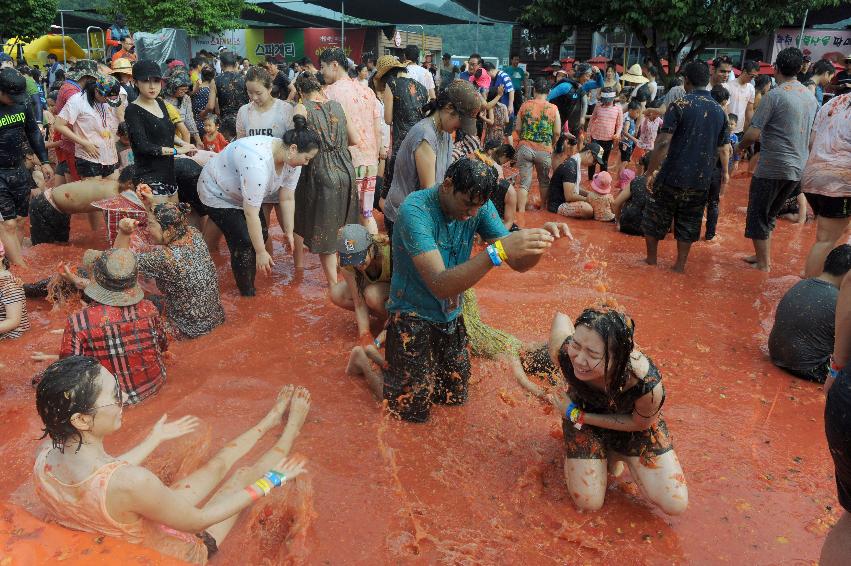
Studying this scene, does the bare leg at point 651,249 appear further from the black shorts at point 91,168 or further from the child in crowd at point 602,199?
the black shorts at point 91,168

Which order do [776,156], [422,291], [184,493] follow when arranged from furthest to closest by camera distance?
1. [776,156]
2. [422,291]
3. [184,493]

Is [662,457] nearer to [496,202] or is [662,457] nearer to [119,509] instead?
[119,509]

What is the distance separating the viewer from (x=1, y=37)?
23.8 metres

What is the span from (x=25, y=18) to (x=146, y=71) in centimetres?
2463

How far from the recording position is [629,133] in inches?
445

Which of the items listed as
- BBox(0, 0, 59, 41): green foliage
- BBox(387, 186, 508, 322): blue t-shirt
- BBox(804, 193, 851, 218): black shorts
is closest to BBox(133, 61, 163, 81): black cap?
BBox(387, 186, 508, 322): blue t-shirt

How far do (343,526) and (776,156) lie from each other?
17.7 ft

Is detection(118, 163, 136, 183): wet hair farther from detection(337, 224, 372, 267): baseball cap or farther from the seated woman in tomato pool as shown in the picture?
the seated woman in tomato pool

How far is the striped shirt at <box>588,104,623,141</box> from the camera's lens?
10.4 metres

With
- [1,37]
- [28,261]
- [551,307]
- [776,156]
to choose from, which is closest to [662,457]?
[551,307]

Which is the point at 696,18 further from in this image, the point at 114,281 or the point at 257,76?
the point at 114,281

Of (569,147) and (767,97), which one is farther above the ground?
(767,97)

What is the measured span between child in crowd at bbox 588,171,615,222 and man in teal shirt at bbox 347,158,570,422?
522cm

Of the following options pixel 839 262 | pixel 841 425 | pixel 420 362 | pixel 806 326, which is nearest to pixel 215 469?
pixel 420 362
